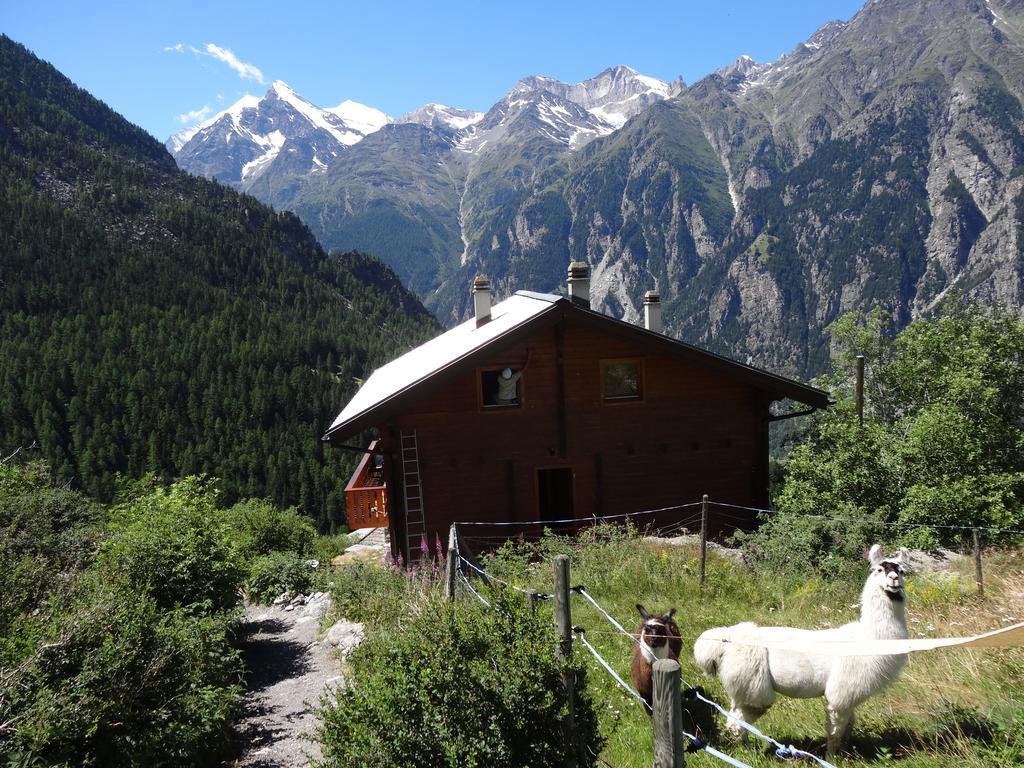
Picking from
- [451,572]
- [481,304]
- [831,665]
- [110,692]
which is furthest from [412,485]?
[831,665]

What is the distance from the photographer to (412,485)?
15.5 meters

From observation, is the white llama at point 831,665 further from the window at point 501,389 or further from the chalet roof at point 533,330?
the window at point 501,389

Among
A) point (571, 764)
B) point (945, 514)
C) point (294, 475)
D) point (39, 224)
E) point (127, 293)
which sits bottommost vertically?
point (294, 475)

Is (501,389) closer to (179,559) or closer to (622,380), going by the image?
(622,380)

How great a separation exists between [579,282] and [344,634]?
36.2ft

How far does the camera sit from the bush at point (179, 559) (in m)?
10.0

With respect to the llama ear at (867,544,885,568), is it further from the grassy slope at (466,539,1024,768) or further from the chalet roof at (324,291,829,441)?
the chalet roof at (324,291,829,441)

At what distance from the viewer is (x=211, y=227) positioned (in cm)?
14950

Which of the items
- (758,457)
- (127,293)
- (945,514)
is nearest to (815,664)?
(758,457)

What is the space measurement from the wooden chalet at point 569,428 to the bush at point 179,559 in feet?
13.5

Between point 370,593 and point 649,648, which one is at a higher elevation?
point 649,648

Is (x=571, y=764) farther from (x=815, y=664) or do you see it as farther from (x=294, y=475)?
(x=294, y=475)

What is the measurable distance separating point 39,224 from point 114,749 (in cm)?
15354

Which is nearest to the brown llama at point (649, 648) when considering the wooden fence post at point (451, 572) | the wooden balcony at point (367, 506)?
the wooden fence post at point (451, 572)
